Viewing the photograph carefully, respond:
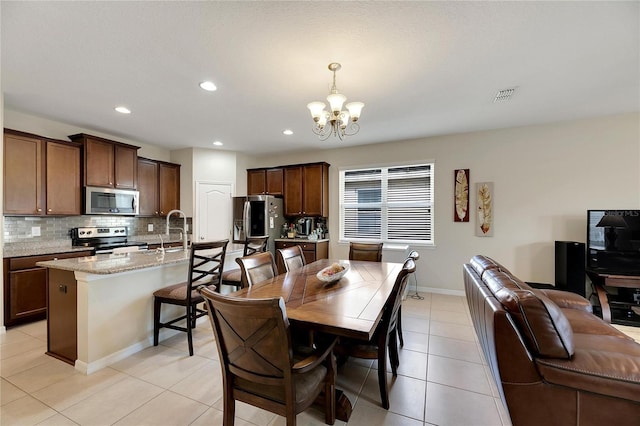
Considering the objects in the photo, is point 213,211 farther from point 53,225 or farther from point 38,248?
point 38,248

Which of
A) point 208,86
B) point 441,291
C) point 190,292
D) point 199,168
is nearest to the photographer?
point 190,292

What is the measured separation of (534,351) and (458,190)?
331 cm

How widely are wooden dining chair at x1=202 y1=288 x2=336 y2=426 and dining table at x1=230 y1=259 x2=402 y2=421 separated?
176 mm

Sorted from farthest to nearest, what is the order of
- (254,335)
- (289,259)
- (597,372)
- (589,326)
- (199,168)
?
1. (199,168)
2. (289,259)
3. (589,326)
4. (597,372)
5. (254,335)

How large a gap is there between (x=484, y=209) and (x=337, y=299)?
3485mm

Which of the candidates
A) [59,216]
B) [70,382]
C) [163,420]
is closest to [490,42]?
[163,420]

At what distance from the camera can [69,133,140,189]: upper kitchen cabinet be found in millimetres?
3902

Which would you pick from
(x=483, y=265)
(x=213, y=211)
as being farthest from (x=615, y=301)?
(x=213, y=211)

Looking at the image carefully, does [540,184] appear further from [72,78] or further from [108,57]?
[72,78]

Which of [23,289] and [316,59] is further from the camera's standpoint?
[23,289]

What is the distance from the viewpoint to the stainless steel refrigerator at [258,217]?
16.8 feet

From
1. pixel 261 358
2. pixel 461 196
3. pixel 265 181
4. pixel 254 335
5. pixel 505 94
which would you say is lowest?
pixel 261 358

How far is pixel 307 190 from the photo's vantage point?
5.21m

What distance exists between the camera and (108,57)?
2.25m
